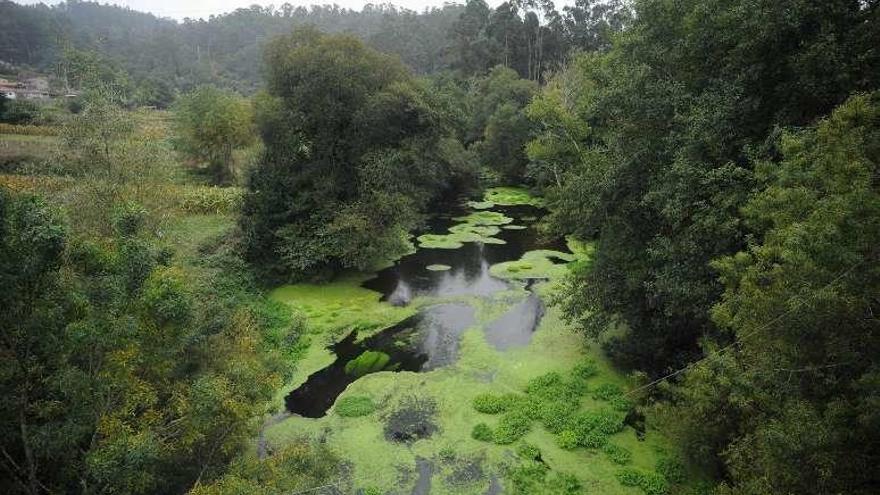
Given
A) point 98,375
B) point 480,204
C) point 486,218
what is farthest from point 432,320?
point 480,204

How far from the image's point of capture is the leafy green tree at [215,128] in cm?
3853

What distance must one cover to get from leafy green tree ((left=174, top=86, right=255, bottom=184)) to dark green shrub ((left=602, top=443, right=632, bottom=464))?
3446cm

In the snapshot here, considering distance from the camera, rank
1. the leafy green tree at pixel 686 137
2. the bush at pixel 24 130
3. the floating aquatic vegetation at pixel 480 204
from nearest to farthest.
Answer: the leafy green tree at pixel 686 137, the bush at pixel 24 130, the floating aquatic vegetation at pixel 480 204

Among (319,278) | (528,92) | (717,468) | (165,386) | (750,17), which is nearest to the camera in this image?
(165,386)

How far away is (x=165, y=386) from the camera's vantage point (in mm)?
9664

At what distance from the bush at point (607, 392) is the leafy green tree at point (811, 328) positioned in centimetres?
455

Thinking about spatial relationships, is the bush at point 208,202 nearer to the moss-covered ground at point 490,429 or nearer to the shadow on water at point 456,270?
the shadow on water at point 456,270

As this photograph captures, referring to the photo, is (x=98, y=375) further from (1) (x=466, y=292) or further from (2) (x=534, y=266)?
(2) (x=534, y=266)

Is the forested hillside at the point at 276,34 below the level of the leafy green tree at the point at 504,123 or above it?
above

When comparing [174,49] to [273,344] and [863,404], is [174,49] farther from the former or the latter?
[863,404]

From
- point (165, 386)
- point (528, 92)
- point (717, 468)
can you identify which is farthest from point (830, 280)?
point (528, 92)

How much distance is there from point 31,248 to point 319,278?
17.5 m

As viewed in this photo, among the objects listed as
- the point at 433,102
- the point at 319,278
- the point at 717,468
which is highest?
the point at 433,102

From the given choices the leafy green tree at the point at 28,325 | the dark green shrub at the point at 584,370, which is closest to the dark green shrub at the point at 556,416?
the dark green shrub at the point at 584,370
